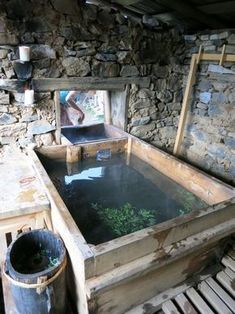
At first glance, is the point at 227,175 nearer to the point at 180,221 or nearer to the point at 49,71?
the point at 180,221

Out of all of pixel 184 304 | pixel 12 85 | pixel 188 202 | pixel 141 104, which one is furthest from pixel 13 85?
pixel 184 304

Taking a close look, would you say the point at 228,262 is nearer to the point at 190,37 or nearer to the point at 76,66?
the point at 76,66

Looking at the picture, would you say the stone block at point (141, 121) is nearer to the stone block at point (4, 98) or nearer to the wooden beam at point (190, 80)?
the wooden beam at point (190, 80)

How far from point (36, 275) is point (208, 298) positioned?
1159 millimetres

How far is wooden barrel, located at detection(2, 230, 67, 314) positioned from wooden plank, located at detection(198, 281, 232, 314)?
0.94m

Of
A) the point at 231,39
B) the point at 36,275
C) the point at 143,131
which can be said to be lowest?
the point at 36,275

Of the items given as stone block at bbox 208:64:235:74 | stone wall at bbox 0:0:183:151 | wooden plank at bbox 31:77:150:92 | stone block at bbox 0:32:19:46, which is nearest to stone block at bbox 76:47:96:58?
stone wall at bbox 0:0:183:151

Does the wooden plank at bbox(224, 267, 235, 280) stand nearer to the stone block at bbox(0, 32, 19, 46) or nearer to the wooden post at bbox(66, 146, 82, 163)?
the wooden post at bbox(66, 146, 82, 163)

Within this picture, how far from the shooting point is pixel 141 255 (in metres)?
1.38

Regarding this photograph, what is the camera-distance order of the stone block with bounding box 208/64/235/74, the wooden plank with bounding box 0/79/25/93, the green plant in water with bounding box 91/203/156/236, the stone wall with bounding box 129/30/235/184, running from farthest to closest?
the stone wall with bounding box 129/30/235/184, the stone block with bounding box 208/64/235/74, the wooden plank with bounding box 0/79/25/93, the green plant in water with bounding box 91/203/156/236

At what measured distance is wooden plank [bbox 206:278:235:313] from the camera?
1.60 meters

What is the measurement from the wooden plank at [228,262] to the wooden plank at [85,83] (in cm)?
208

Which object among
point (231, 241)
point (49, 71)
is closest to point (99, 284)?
point (231, 241)

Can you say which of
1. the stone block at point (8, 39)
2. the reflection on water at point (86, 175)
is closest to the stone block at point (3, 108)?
the stone block at point (8, 39)
